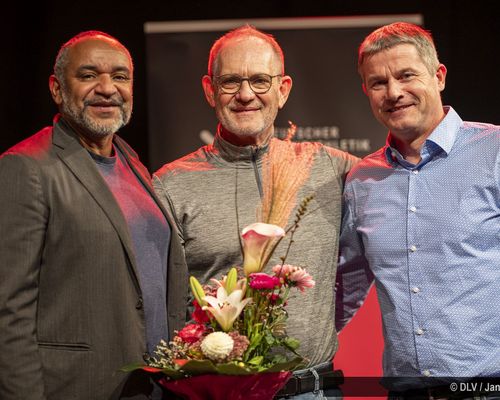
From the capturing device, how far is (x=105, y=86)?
308 cm

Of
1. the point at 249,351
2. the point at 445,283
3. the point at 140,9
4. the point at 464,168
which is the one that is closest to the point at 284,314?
the point at 249,351

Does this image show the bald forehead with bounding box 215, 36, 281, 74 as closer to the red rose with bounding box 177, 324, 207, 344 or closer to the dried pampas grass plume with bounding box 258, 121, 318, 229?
the dried pampas grass plume with bounding box 258, 121, 318, 229

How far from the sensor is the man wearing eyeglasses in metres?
3.15

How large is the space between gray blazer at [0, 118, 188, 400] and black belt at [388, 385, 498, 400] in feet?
3.03

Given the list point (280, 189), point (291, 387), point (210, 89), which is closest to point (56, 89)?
point (210, 89)

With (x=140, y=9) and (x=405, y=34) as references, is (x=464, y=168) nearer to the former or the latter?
(x=405, y=34)

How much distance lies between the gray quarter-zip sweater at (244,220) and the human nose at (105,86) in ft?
1.42

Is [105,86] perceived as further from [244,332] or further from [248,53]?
[244,332]

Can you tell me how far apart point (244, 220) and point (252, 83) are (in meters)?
0.51

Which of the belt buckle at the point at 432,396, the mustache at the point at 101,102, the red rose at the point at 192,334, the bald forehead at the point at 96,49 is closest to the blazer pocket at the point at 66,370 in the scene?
the red rose at the point at 192,334

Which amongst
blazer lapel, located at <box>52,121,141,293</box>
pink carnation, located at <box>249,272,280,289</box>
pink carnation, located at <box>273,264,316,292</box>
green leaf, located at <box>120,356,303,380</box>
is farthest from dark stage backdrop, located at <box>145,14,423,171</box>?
green leaf, located at <box>120,356,303,380</box>

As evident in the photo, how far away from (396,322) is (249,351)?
0.72 meters

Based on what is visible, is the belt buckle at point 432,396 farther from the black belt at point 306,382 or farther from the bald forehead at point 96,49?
the bald forehead at point 96,49

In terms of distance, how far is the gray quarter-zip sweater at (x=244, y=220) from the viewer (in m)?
3.16
